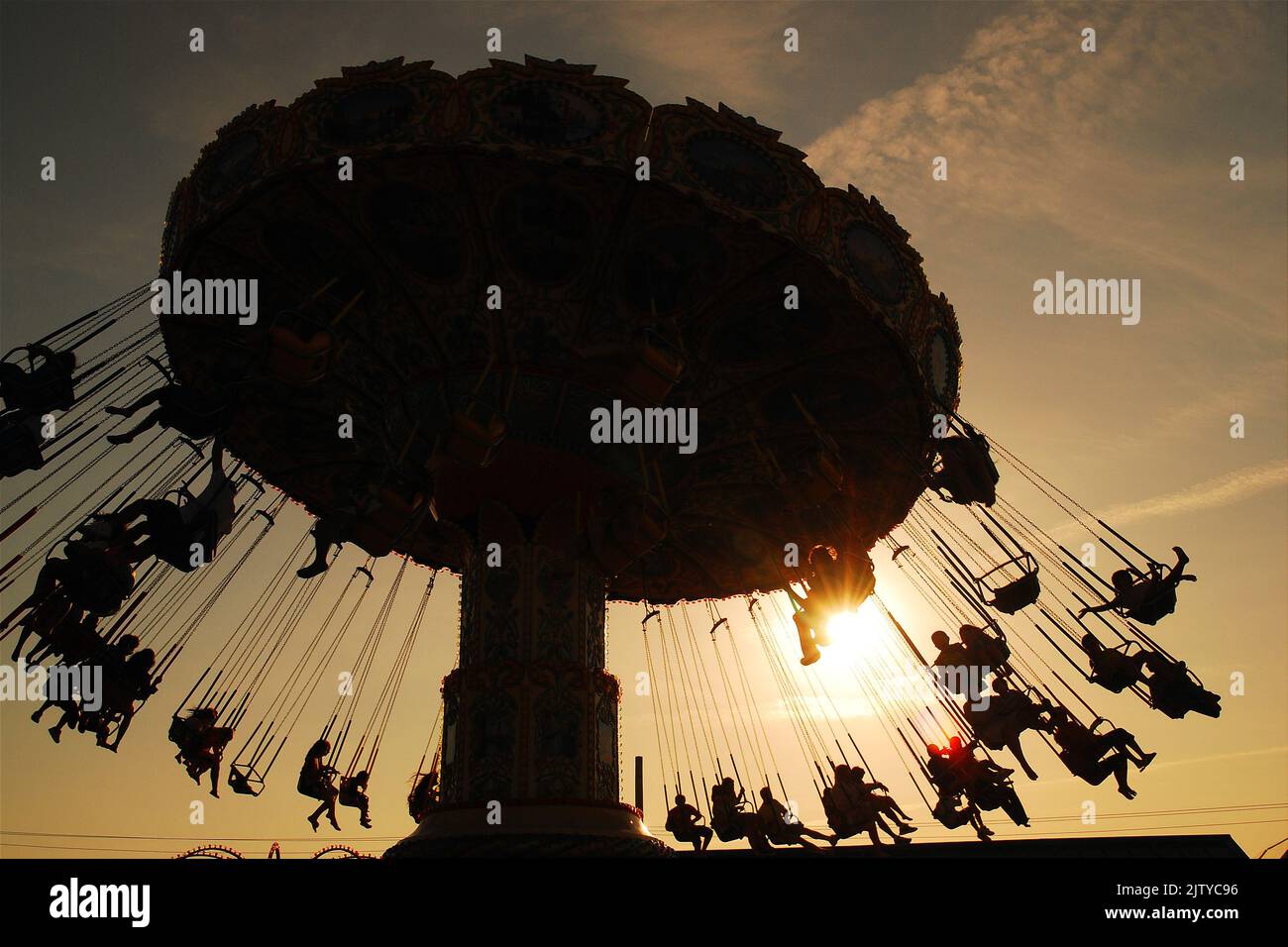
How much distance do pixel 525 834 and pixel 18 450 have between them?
7.24 m

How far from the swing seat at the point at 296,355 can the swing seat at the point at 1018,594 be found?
8835 millimetres

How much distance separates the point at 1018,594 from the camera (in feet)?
41.0

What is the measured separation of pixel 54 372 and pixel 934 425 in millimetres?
11316

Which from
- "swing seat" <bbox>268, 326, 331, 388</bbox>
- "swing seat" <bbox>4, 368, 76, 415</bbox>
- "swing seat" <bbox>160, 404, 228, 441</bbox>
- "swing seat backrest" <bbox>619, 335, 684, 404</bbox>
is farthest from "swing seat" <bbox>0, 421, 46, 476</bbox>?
"swing seat backrest" <bbox>619, 335, 684, 404</bbox>

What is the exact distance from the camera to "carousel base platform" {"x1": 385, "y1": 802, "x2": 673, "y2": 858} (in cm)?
1062

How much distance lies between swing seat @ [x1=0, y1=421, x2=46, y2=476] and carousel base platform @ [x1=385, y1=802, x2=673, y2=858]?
6118mm

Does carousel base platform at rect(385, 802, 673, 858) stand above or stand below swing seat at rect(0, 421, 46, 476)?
below

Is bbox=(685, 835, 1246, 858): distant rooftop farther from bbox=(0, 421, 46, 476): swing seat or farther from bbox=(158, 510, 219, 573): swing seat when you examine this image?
bbox=(0, 421, 46, 476): swing seat

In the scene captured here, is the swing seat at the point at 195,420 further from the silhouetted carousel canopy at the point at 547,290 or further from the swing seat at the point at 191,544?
the swing seat at the point at 191,544

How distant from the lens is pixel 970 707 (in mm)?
12836

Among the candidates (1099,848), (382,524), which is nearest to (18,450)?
(382,524)

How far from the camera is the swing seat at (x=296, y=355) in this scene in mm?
10602
